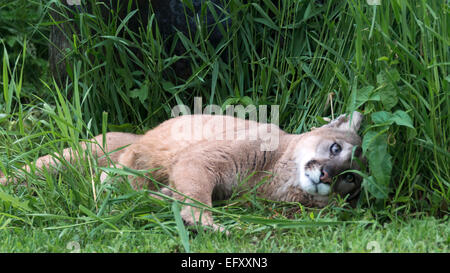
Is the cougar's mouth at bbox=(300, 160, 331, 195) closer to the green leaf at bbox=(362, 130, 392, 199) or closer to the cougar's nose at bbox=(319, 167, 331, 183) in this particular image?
the cougar's nose at bbox=(319, 167, 331, 183)

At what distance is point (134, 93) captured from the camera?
498 cm

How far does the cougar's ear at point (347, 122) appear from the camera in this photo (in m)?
3.99

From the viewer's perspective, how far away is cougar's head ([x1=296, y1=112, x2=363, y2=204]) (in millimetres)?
3900

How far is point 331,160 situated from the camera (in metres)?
3.97

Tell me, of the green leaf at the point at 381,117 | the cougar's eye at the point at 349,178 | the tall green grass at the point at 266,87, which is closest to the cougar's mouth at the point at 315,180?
the cougar's eye at the point at 349,178

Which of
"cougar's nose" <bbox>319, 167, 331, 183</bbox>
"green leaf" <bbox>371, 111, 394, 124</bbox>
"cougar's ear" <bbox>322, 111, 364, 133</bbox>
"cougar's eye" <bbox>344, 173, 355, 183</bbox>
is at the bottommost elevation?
"cougar's eye" <bbox>344, 173, 355, 183</bbox>

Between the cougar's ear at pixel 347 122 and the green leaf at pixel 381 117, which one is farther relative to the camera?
the cougar's ear at pixel 347 122

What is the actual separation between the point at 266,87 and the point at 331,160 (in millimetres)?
1122

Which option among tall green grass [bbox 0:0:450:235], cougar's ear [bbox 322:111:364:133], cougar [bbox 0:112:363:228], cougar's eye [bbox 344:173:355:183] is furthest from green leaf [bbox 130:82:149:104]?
cougar's eye [bbox 344:173:355:183]

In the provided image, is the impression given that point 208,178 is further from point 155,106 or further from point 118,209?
point 155,106

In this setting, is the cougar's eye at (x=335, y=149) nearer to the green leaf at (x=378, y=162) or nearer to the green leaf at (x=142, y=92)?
the green leaf at (x=378, y=162)

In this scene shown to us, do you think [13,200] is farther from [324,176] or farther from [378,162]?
[378,162]

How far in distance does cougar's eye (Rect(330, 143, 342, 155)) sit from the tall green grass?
297mm
